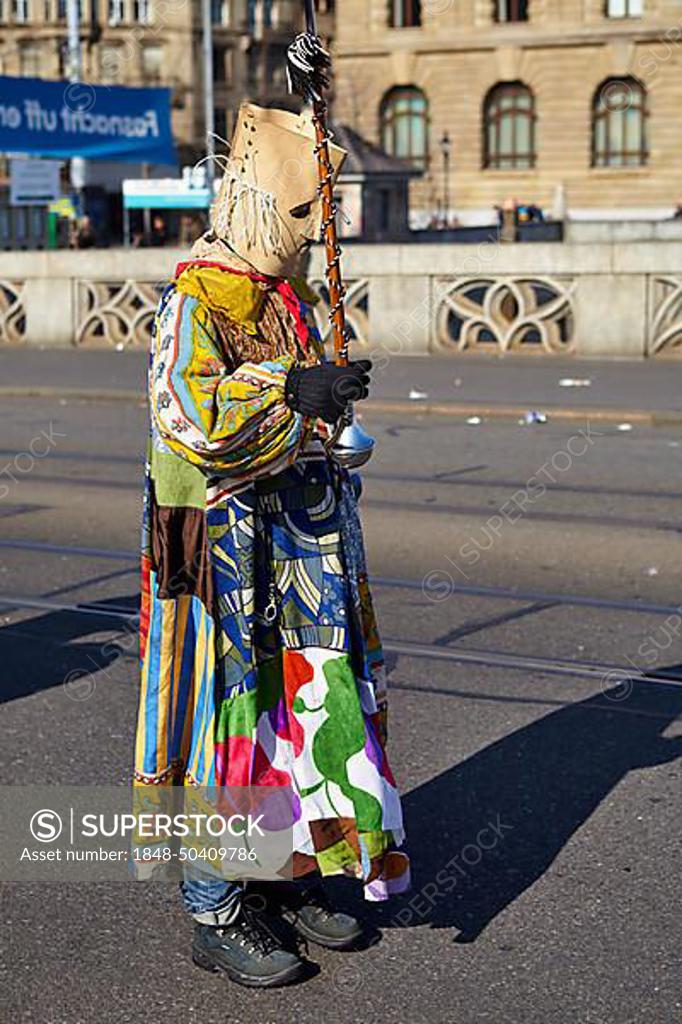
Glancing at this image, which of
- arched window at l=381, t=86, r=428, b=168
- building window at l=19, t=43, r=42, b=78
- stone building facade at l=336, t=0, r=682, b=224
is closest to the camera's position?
stone building facade at l=336, t=0, r=682, b=224

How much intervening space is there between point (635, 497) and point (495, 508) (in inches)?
37.3

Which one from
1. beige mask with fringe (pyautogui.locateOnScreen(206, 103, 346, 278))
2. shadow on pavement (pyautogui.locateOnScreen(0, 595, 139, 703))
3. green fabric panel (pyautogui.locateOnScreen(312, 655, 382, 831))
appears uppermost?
beige mask with fringe (pyautogui.locateOnScreen(206, 103, 346, 278))

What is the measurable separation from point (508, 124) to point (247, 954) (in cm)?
6149

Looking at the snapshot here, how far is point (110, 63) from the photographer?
268ft

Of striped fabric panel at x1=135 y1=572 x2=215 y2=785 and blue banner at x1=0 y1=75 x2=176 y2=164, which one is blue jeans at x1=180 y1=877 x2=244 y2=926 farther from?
blue banner at x1=0 y1=75 x2=176 y2=164

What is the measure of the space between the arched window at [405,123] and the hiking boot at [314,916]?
199 feet

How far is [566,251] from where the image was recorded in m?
18.3

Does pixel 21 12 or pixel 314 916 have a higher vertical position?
pixel 21 12

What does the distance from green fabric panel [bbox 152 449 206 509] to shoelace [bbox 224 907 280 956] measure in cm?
93

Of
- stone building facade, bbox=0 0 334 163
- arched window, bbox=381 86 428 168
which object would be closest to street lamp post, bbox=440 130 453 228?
arched window, bbox=381 86 428 168

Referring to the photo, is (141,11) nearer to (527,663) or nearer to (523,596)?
(523,596)

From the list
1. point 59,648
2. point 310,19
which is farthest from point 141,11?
point 310,19

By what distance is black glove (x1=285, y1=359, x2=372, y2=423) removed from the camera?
3695 millimetres

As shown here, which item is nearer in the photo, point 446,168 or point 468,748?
point 468,748
